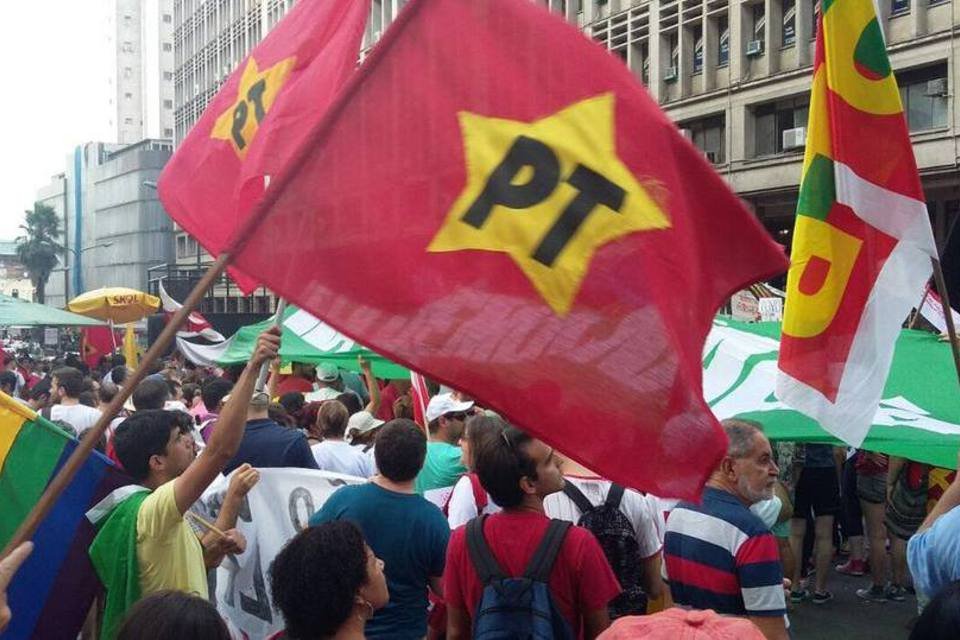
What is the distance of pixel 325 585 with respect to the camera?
278cm

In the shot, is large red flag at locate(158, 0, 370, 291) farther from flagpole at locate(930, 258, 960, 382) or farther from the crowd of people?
flagpole at locate(930, 258, 960, 382)

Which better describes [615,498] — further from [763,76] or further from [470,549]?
[763,76]

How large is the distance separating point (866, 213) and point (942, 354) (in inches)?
113

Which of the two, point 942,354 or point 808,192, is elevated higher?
point 808,192

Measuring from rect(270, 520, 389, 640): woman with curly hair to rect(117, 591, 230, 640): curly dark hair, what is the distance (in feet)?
1.28

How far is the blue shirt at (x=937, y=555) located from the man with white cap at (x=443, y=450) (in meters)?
2.61

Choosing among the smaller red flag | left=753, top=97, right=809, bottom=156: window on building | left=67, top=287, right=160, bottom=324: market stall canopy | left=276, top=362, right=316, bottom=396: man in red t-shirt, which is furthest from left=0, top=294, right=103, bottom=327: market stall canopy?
left=753, top=97, right=809, bottom=156: window on building

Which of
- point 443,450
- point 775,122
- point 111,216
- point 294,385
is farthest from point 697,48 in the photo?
point 111,216

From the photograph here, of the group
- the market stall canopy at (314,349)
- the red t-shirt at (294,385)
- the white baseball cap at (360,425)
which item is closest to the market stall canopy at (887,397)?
the white baseball cap at (360,425)

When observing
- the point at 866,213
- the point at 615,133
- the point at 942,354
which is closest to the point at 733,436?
the point at 866,213

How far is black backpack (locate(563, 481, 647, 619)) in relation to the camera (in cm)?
432

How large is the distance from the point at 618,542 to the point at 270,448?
204cm

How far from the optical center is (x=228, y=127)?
479 centimetres

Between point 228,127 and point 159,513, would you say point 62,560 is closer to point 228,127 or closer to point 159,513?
point 159,513
